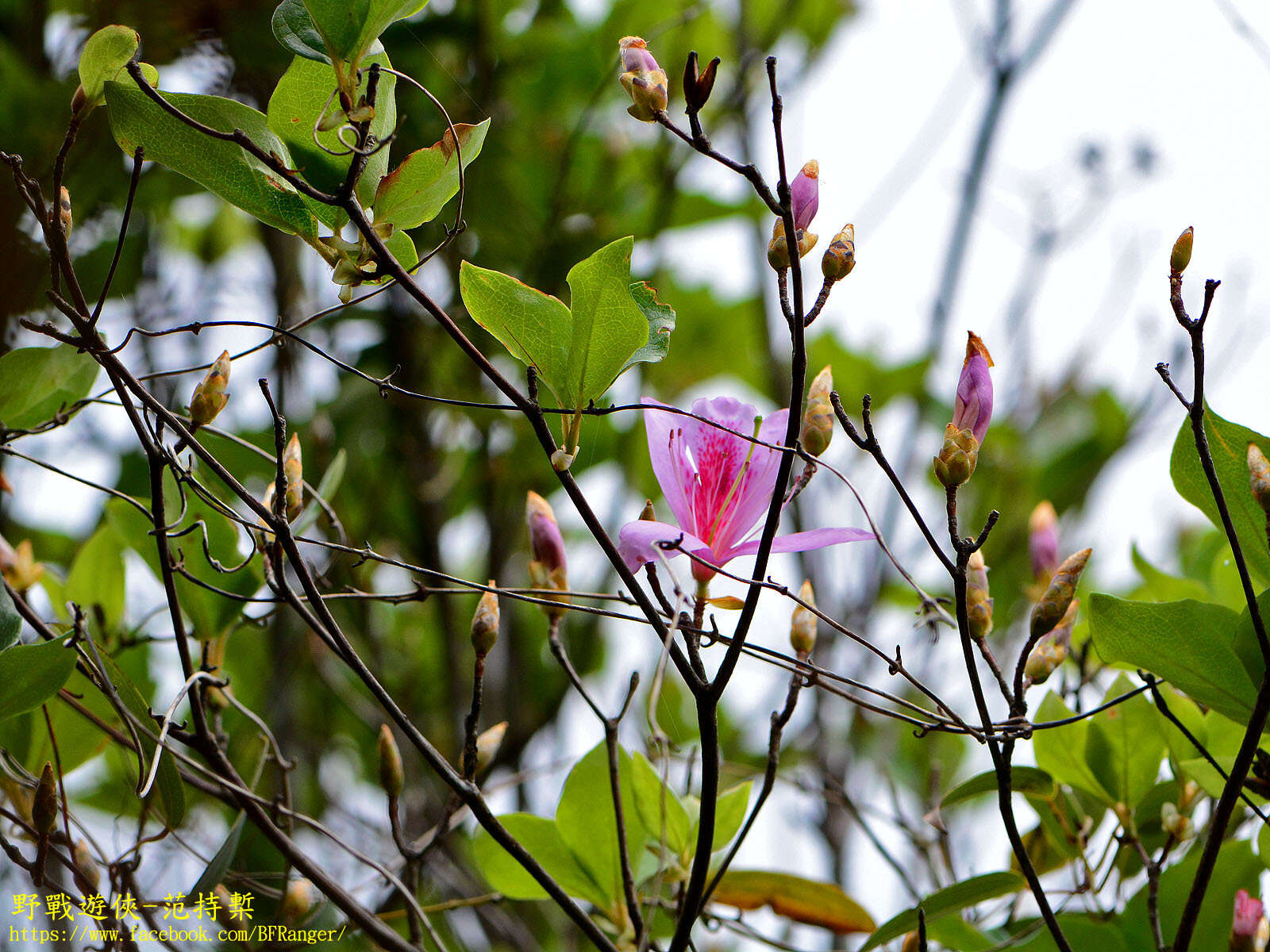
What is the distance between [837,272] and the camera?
1.86 feet

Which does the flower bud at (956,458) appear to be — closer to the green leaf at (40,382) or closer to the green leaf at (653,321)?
the green leaf at (653,321)

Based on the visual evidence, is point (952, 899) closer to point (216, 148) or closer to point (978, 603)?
point (978, 603)

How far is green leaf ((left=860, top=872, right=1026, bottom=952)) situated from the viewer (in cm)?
68

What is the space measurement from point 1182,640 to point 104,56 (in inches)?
26.4

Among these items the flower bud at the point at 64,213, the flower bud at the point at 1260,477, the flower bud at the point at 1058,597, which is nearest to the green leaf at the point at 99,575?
the flower bud at the point at 64,213

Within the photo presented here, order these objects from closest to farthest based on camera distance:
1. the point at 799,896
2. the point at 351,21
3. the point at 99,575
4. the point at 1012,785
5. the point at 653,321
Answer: the point at 351,21 → the point at 653,321 → the point at 1012,785 → the point at 799,896 → the point at 99,575

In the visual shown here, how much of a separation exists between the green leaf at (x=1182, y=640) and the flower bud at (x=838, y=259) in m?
0.24

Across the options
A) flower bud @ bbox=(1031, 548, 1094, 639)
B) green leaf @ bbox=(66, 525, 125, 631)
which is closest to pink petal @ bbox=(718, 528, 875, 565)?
flower bud @ bbox=(1031, 548, 1094, 639)

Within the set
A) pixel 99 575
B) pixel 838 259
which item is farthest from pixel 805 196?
pixel 99 575

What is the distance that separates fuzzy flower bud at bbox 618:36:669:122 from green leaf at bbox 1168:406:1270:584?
0.36 meters

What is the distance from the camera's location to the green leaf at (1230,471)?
2.14 feet

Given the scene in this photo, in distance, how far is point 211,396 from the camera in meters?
0.62

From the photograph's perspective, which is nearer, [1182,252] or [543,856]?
[1182,252]

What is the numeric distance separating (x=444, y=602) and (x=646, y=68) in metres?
1.10
